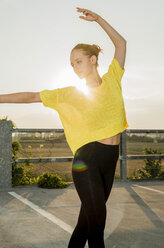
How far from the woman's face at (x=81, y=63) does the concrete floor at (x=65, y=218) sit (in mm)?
2142

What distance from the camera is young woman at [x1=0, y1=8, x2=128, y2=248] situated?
212 centimetres

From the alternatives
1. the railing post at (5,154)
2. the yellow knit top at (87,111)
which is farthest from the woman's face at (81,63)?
the railing post at (5,154)

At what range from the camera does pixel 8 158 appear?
294 inches

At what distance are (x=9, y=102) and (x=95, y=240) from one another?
1.08 metres

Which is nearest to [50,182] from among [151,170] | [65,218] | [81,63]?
[65,218]

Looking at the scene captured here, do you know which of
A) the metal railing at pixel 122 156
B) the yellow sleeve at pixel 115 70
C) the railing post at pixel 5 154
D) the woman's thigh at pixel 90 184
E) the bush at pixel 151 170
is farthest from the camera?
the bush at pixel 151 170

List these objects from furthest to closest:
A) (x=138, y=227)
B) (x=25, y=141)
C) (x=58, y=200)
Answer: (x=25, y=141)
(x=58, y=200)
(x=138, y=227)

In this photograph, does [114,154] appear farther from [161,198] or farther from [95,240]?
[161,198]

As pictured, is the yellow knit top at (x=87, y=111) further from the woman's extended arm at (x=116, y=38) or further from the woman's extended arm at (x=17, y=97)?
the woman's extended arm at (x=116, y=38)

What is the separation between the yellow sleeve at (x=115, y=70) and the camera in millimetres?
2385

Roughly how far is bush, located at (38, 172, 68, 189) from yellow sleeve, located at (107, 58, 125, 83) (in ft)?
17.6

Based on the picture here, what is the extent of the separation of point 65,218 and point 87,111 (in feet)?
9.86

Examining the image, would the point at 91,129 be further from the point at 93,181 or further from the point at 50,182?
the point at 50,182

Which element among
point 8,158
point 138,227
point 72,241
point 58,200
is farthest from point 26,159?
point 72,241
